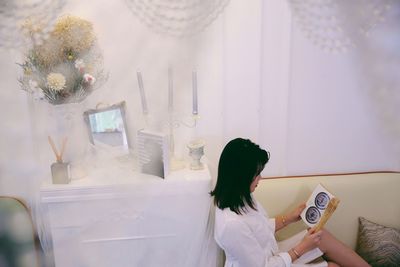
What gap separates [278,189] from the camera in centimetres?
135

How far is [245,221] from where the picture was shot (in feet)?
3.54

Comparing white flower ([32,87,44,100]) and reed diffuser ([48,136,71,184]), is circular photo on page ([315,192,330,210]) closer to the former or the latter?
reed diffuser ([48,136,71,184])

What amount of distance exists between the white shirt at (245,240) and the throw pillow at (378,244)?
1.28ft

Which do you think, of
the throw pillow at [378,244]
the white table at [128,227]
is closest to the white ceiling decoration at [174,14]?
the white table at [128,227]

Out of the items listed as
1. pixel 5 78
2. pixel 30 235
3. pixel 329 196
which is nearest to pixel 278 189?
pixel 329 196

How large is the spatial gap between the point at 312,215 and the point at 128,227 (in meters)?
0.81

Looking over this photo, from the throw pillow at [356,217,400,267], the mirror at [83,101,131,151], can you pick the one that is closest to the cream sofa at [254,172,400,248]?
the throw pillow at [356,217,400,267]

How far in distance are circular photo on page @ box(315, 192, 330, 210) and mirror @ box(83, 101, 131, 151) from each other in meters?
0.67

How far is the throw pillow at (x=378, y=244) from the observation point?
124 centimetres

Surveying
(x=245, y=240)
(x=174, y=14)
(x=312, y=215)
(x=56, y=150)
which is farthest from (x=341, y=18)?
(x=312, y=215)

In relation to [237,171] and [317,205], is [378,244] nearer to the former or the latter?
[317,205]

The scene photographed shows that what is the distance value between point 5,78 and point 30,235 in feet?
0.86

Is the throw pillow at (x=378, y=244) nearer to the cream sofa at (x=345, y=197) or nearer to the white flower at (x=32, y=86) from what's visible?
the cream sofa at (x=345, y=197)

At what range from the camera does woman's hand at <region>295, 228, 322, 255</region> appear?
1.08m
